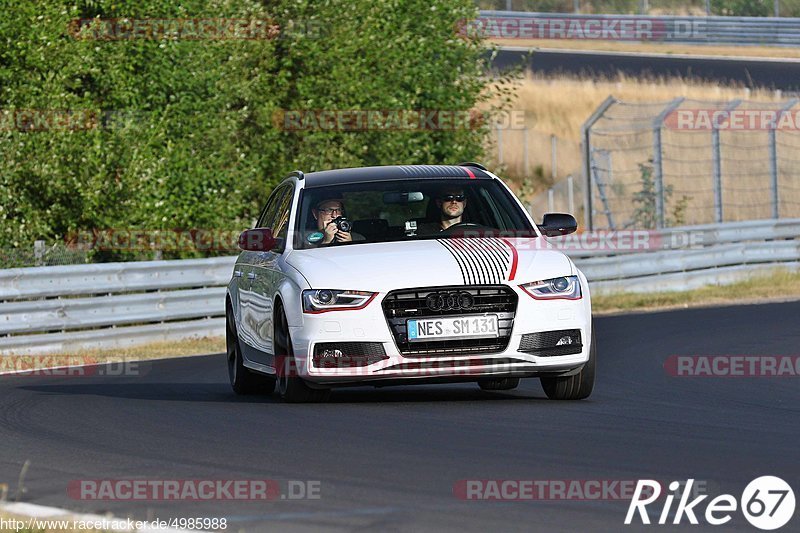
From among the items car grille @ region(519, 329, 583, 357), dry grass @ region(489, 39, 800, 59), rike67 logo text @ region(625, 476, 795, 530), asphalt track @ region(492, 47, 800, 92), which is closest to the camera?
rike67 logo text @ region(625, 476, 795, 530)

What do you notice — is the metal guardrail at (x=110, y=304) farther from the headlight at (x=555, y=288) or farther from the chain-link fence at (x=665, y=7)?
the chain-link fence at (x=665, y=7)

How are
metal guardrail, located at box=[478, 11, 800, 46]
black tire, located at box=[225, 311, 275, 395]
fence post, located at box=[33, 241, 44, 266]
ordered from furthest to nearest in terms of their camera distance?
metal guardrail, located at box=[478, 11, 800, 46] < fence post, located at box=[33, 241, 44, 266] < black tire, located at box=[225, 311, 275, 395]

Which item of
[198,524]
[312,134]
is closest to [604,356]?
[198,524]

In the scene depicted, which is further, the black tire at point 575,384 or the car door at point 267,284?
the car door at point 267,284

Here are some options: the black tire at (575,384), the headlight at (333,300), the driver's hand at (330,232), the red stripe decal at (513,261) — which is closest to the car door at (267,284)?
the driver's hand at (330,232)

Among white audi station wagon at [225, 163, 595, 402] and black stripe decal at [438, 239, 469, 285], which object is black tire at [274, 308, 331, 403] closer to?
white audi station wagon at [225, 163, 595, 402]

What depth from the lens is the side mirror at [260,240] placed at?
1186 centimetres

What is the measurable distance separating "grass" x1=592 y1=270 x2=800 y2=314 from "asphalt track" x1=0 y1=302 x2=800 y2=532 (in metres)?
9.58

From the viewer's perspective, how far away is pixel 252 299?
12328 millimetres

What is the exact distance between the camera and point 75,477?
803 cm

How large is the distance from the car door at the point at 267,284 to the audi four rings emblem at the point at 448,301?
4.15ft

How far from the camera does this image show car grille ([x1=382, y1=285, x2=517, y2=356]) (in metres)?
10.5

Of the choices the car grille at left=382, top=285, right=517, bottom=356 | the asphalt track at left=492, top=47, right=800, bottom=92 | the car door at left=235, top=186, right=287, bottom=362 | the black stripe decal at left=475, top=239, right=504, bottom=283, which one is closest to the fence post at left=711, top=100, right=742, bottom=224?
the car door at left=235, top=186, right=287, bottom=362

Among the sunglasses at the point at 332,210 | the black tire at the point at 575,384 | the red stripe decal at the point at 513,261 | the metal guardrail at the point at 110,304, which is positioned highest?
the sunglasses at the point at 332,210
